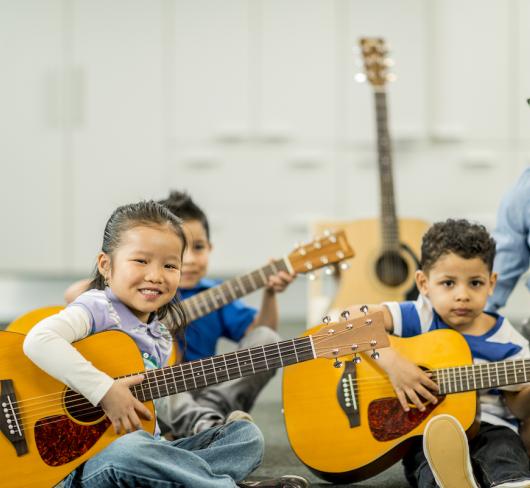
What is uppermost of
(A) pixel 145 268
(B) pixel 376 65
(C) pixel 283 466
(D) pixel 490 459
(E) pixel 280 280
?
(B) pixel 376 65

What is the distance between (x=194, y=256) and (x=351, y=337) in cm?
81

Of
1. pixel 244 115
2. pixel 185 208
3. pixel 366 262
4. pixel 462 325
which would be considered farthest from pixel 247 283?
pixel 244 115

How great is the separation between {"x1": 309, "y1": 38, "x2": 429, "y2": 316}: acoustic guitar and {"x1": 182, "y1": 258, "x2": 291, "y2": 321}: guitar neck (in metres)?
0.66

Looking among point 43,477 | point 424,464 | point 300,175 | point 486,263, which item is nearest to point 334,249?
point 486,263

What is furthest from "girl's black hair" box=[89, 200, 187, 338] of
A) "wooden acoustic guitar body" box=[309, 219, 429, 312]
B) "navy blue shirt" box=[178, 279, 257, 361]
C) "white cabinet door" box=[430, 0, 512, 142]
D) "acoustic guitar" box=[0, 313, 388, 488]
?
"white cabinet door" box=[430, 0, 512, 142]

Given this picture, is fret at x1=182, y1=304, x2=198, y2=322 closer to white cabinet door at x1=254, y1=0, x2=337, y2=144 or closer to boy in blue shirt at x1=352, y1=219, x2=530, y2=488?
boy in blue shirt at x1=352, y1=219, x2=530, y2=488

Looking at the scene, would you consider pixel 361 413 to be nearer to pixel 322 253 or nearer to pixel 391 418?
pixel 391 418

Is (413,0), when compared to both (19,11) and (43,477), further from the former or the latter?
(43,477)

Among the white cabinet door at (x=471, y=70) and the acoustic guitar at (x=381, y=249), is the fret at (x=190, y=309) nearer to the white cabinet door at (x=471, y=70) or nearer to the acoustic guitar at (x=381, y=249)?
the acoustic guitar at (x=381, y=249)

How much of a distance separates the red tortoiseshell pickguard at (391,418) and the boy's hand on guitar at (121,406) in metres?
0.45

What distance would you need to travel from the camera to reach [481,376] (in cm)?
173

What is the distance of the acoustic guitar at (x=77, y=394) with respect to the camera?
1601 mm

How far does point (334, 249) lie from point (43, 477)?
0.91m

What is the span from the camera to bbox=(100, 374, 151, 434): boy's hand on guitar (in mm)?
1594
